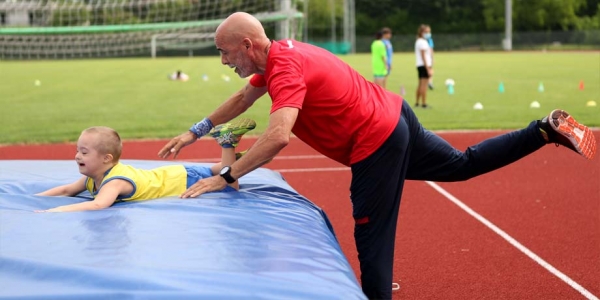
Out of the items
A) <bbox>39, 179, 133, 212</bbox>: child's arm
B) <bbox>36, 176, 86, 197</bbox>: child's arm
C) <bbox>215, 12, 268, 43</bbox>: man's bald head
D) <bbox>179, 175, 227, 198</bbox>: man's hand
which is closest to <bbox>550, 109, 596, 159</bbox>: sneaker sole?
<bbox>215, 12, 268, 43</bbox>: man's bald head

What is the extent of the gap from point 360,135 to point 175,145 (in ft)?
4.18

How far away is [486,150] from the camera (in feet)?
15.1

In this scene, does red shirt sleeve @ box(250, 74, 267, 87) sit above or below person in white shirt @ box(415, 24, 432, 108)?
above

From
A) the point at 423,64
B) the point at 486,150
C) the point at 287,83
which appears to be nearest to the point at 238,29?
the point at 287,83

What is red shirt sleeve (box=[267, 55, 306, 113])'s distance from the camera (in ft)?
12.8

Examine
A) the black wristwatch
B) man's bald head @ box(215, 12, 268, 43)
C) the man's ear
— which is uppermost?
man's bald head @ box(215, 12, 268, 43)

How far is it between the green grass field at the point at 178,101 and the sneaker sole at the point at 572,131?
27.2 feet

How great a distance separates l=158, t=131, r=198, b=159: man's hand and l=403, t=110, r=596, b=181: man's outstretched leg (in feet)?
4.55

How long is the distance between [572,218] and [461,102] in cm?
1102

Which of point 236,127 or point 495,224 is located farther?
point 495,224

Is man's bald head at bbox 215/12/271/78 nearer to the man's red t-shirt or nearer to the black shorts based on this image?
the man's red t-shirt

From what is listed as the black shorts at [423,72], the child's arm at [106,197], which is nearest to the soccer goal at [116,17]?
the black shorts at [423,72]

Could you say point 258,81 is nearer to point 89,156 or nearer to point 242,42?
point 242,42

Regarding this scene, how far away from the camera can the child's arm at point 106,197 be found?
431cm
